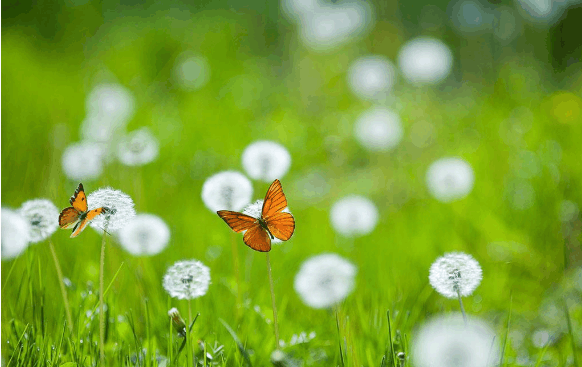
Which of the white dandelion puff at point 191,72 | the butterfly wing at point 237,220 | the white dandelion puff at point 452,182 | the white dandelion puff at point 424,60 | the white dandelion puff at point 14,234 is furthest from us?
the white dandelion puff at point 191,72

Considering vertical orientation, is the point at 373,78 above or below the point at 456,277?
above

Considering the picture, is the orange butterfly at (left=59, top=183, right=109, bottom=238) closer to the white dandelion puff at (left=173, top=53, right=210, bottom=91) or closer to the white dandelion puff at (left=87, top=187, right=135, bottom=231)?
the white dandelion puff at (left=87, top=187, right=135, bottom=231)

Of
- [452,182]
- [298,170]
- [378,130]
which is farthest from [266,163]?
[378,130]

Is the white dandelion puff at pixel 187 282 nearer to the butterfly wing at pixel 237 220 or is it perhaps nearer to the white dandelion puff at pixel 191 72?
the butterfly wing at pixel 237 220

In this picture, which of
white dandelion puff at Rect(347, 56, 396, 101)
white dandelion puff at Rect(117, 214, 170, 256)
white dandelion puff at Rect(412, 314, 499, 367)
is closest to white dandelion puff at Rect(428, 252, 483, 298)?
white dandelion puff at Rect(412, 314, 499, 367)

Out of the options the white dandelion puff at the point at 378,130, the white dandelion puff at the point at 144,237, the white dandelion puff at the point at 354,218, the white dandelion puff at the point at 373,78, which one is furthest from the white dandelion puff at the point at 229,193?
the white dandelion puff at the point at 373,78

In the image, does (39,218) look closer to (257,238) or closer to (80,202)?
(80,202)
